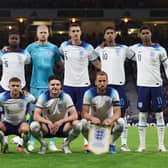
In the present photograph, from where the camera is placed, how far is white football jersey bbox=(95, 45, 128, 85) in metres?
8.41

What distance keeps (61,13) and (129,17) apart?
3190mm

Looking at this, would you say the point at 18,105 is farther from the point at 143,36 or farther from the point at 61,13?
the point at 61,13

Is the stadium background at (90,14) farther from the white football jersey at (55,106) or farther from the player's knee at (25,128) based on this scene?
the player's knee at (25,128)

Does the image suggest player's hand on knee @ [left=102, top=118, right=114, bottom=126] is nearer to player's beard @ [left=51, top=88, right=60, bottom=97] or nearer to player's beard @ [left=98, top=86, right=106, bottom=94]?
player's beard @ [left=98, top=86, right=106, bottom=94]

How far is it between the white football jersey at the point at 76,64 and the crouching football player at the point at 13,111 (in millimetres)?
871

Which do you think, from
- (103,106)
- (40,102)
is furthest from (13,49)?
A: (103,106)

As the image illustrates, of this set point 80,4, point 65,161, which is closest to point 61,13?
point 80,4

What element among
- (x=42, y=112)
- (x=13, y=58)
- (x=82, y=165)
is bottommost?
(x=82, y=165)

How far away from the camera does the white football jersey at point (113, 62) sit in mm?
8414

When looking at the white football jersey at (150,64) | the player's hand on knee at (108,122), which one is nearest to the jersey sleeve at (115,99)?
the player's hand on knee at (108,122)

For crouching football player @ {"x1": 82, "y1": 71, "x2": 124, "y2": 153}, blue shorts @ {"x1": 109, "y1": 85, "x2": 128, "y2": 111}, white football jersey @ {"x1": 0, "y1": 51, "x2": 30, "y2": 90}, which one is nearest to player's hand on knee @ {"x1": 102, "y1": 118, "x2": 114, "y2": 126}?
crouching football player @ {"x1": 82, "y1": 71, "x2": 124, "y2": 153}

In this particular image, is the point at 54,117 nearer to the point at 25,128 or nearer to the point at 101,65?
the point at 25,128

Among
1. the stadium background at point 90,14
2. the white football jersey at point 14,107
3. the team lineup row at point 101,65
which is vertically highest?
the stadium background at point 90,14

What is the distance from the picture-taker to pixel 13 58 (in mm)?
8359
